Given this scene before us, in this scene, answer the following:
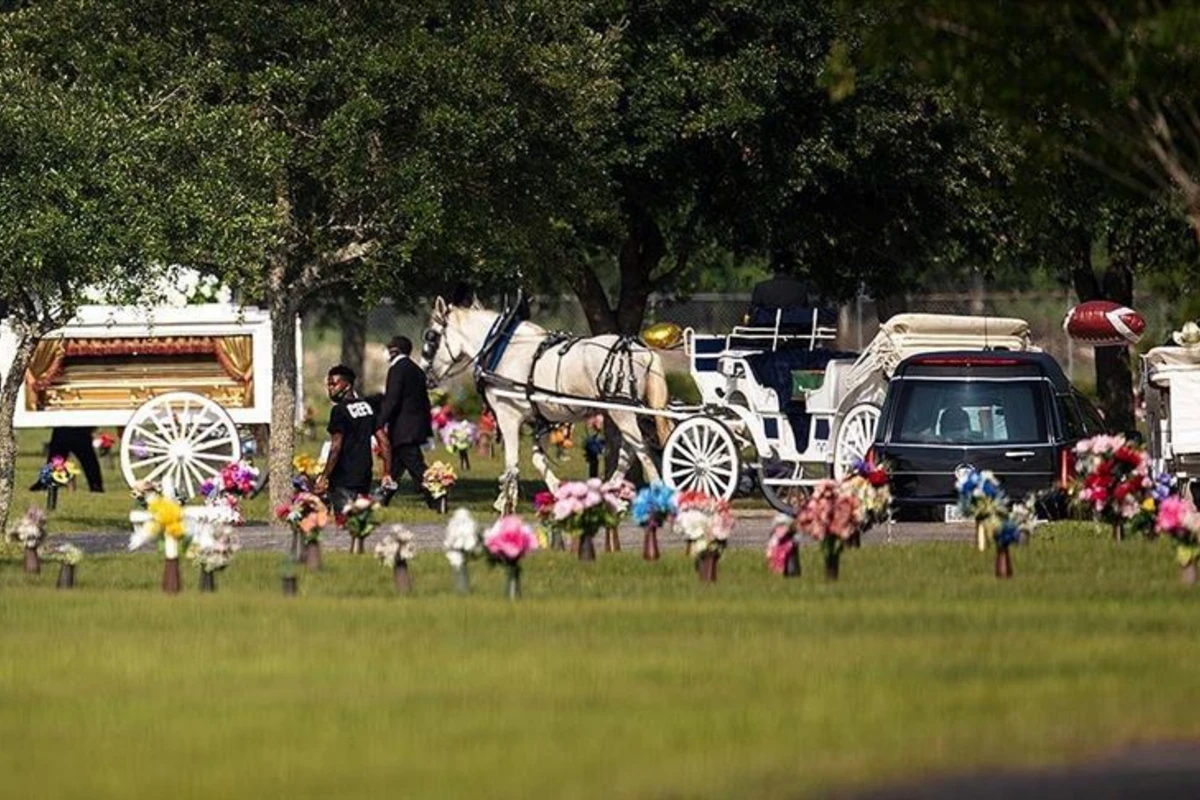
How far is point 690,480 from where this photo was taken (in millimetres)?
33188

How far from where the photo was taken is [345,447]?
32.1m

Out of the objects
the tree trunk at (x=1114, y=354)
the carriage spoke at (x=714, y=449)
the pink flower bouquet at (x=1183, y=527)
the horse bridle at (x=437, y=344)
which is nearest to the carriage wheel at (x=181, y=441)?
the horse bridle at (x=437, y=344)

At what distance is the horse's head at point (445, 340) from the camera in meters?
35.3

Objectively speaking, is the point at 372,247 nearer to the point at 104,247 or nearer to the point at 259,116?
the point at 259,116

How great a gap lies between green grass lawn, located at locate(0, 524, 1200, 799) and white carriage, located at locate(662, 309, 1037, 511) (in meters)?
10.4

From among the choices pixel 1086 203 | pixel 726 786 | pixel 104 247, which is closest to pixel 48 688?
pixel 726 786

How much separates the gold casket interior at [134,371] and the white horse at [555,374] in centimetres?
236

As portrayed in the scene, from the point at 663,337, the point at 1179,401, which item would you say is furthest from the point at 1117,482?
the point at 663,337

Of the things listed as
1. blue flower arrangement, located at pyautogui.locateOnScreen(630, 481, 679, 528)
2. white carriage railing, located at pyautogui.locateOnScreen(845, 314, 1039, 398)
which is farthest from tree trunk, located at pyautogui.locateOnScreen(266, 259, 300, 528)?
blue flower arrangement, located at pyautogui.locateOnScreen(630, 481, 679, 528)

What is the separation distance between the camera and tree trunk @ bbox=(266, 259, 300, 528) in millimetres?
33656

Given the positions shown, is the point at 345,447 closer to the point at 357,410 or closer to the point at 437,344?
the point at 357,410

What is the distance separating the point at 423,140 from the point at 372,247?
146 centimetres

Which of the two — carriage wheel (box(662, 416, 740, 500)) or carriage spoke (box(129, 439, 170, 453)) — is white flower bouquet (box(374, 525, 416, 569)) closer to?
carriage wheel (box(662, 416, 740, 500))

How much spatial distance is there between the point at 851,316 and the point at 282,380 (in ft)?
118
